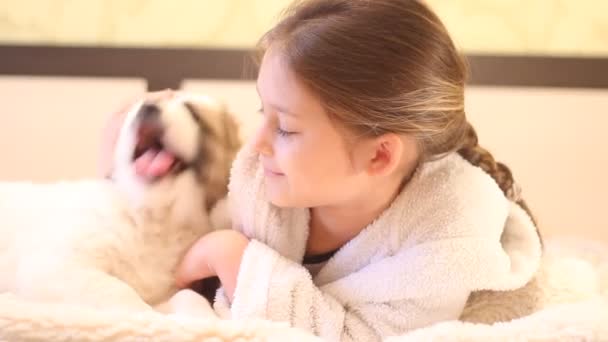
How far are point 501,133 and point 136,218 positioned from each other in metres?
0.93

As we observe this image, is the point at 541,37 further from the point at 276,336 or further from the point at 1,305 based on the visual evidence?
the point at 1,305

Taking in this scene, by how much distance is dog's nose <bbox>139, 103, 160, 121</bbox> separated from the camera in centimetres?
86

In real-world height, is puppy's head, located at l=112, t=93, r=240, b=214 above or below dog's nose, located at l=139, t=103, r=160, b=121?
below

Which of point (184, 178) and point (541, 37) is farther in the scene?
point (541, 37)

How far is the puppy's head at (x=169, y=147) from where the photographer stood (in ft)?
2.82

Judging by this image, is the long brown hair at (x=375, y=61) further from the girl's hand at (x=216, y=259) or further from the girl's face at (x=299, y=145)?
the girl's hand at (x=216, y=259)

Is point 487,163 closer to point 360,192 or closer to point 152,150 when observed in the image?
point 360,192

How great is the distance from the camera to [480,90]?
1.49m

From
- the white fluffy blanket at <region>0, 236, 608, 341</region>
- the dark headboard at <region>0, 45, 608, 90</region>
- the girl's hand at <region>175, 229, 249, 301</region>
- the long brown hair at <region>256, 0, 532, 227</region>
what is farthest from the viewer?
the dark headboard at <region>0, 45, 608, 90</region>

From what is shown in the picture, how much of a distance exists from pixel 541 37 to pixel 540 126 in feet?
0.70

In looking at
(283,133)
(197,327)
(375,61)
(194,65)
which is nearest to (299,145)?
(283,133)

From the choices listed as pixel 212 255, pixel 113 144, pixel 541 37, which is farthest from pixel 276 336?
pixel 541 37

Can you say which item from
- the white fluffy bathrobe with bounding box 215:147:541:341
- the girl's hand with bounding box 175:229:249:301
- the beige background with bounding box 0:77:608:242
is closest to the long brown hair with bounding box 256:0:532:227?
the white fluffy bathrobe with bounding box 215:147:541:341

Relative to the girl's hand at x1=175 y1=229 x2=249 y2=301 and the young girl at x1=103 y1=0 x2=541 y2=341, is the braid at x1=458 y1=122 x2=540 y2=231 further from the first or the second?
the girl's hand at x1=175 y1=229 x2=249 y2=301
